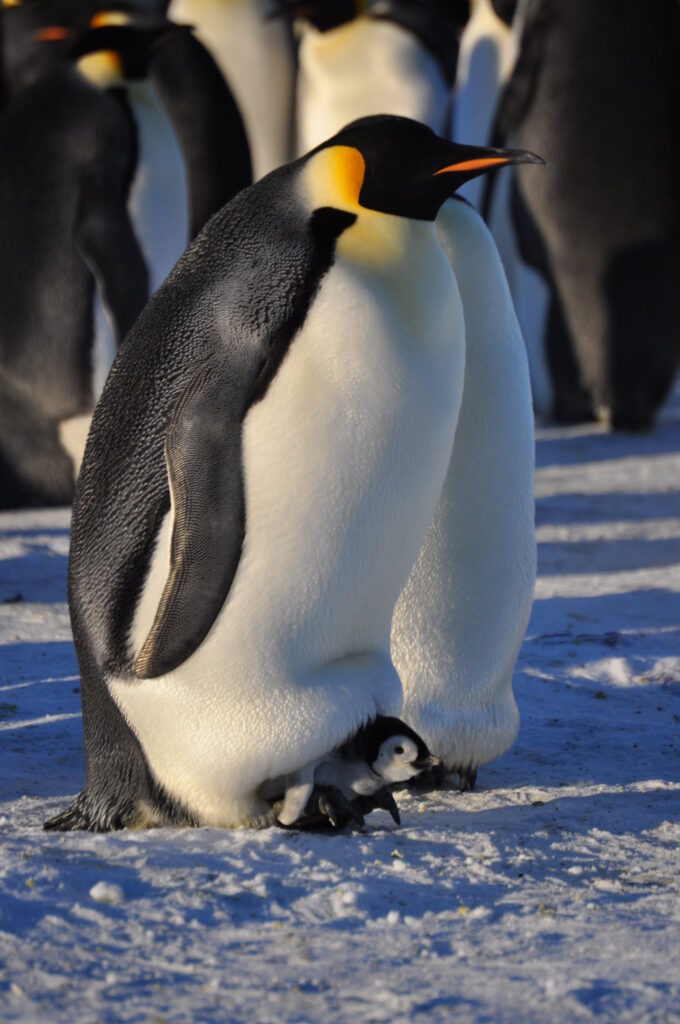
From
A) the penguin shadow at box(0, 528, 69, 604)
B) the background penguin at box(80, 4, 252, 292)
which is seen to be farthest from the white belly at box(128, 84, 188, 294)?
the penguin shadow at box(0, 528, 69, 604)

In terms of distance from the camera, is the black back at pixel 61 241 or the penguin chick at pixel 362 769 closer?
the penguin chick at pixel 362 769

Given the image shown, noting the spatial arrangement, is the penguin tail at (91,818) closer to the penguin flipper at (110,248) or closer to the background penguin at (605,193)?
the penguin flipper at (110,248)

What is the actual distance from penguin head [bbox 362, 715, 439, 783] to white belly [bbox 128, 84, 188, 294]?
360 centimetres

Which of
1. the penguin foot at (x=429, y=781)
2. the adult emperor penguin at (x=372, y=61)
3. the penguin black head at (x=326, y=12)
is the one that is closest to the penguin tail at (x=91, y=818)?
the penguin foot at (x=429, y=781)

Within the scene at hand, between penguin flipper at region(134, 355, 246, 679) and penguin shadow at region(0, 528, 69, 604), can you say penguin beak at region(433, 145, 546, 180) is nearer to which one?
penguin flipper at region(134, 355, 246, 679)

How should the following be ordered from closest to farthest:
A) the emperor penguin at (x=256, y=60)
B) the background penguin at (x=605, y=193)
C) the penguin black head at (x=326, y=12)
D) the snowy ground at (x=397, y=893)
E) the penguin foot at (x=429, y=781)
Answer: the snowy ground at (x=397, y=893) → the penguin foot at (x=429, y=781) → the background penguin at (x=605, y=193) → the penguin black head at (x=326, y=12) → the emperor penguin at (x=256, y=60)

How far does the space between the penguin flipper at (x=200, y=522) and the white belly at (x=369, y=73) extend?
685cm

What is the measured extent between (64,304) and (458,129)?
3.71m

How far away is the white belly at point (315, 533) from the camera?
2.58 meters

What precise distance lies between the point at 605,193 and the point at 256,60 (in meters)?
3.51

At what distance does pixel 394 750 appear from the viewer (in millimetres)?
2662

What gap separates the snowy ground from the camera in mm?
1980

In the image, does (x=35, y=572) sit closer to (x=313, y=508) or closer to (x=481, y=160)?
(x=313, y=508)

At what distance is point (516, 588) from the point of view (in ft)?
10.1
